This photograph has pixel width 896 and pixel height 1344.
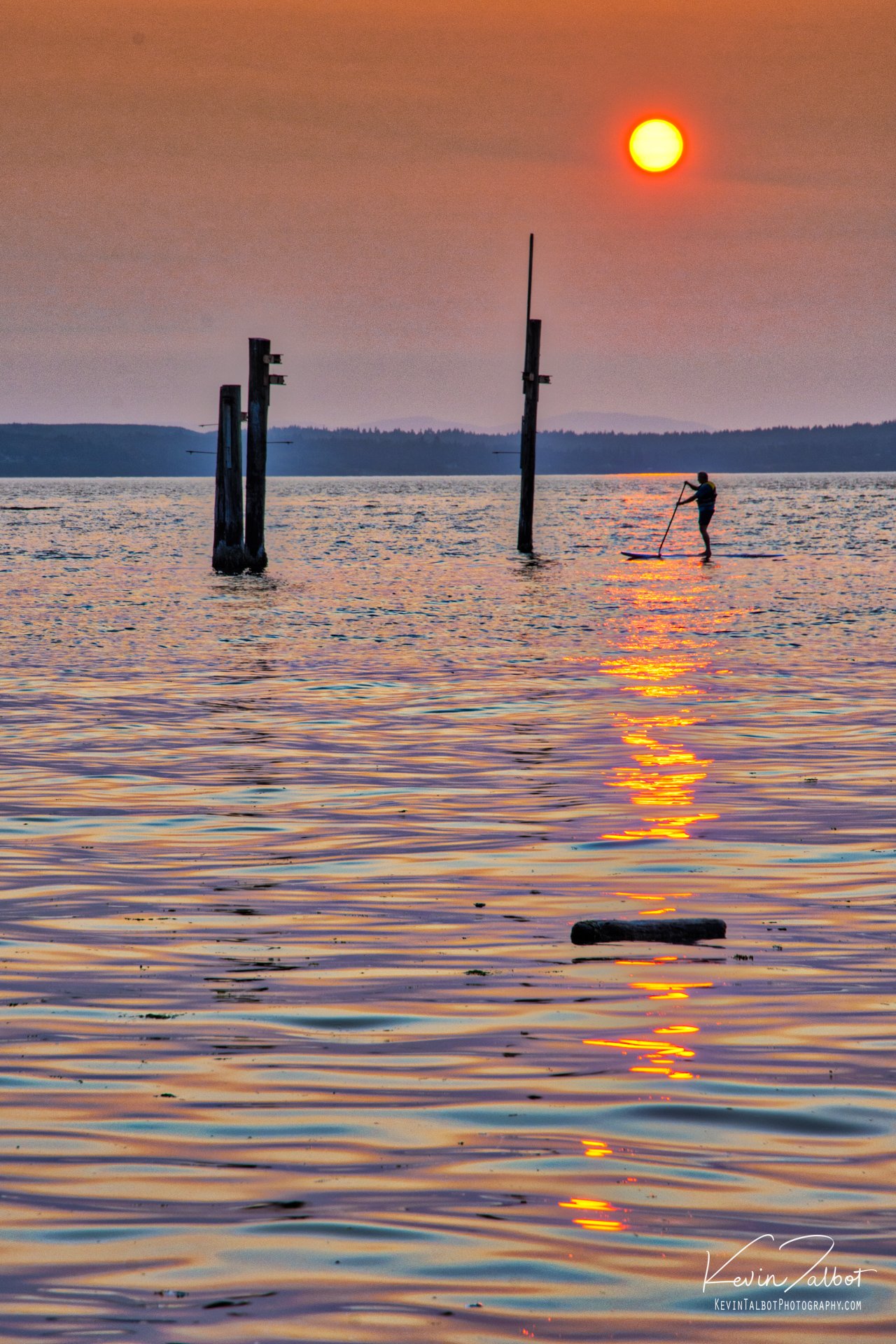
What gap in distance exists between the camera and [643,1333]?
329 cm

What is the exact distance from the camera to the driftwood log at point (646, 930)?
6293 millimetres

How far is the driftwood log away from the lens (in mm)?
6293

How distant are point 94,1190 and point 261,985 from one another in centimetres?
180

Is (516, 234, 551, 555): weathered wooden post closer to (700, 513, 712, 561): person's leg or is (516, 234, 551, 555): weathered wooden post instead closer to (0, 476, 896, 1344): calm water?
(700, 513, 712, 561): person's leg

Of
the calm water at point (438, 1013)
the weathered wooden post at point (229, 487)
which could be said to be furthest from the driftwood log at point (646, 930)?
the weathered wooden post at point (229, 487)

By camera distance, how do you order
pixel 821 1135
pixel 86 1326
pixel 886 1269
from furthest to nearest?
pixel 821 1135 < pixel 886 1269 < pixel 86 1326

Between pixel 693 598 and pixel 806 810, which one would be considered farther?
pixel 693 598

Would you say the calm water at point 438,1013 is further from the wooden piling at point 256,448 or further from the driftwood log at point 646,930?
the wooden piling at point 256,448

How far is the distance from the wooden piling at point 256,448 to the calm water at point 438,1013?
17.5 metres

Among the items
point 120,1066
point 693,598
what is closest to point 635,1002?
point 120,1066

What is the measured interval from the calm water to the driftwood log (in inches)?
3.7

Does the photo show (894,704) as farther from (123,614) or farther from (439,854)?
(123,614)

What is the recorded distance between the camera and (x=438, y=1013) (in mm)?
5430
